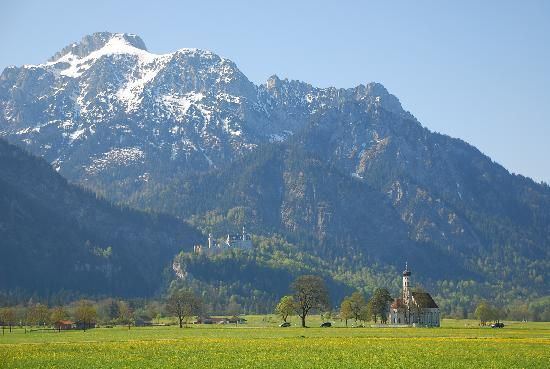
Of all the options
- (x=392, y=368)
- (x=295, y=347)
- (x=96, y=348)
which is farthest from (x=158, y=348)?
(x=392, y=368)

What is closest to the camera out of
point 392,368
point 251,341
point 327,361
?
point 392,368

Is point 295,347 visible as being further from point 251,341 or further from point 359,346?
point 251,341

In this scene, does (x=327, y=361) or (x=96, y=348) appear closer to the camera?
(x=327, y=361)

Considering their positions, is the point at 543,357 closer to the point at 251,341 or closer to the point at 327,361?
the point at 327,361

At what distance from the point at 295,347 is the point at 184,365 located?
90.4 ft

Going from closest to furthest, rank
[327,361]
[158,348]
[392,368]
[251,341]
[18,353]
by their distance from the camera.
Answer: [392,368]
[327,361]
[18,353]
[158,348]
[251,341]

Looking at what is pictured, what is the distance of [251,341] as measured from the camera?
12469cm

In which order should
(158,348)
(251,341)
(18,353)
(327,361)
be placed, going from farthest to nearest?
1. (251,341)
2. (158,348)
3. (18,353)
4. (327,361)

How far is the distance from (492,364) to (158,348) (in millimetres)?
42611

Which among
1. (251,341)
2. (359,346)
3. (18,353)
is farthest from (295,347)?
(18,353)

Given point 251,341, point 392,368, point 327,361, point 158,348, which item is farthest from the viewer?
point 251,341

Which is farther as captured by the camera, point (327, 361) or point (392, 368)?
point (327, 361)

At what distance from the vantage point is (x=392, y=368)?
80938 millimetres

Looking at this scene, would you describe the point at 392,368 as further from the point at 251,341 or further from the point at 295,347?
the point at 251,341
